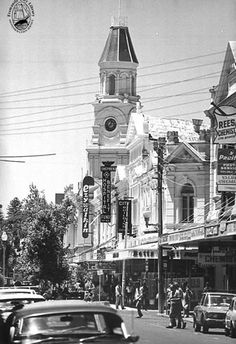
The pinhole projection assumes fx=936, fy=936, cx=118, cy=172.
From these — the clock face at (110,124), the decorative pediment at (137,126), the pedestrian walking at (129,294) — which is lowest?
the pedestrian walking at (129,294)

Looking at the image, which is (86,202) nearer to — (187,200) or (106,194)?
(106,194)

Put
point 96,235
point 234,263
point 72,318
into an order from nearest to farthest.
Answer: point 72,318
point 234,263
point 96,235

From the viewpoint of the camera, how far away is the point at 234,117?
41.6 metres

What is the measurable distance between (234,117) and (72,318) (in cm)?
2997

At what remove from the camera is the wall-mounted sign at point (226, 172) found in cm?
3888

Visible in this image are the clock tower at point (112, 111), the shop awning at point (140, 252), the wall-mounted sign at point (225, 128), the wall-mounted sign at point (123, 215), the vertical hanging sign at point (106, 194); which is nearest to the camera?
the wall-mounted sign at point (225, 128)

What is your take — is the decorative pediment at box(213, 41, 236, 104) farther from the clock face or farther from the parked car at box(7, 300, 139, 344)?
the clock face

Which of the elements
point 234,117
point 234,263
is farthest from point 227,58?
point 234,263

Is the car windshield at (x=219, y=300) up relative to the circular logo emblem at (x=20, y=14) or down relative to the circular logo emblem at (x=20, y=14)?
down

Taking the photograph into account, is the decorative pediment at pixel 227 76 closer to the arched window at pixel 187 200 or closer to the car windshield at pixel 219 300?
the arched window at pixel 187 200

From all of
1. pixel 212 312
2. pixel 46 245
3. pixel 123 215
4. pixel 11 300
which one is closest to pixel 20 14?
pixel 11 300

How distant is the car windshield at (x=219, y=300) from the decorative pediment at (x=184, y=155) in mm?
26045

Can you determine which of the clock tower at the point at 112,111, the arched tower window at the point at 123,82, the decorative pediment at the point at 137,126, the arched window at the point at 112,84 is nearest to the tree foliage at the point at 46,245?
the decorative pediment at the point at 137,126

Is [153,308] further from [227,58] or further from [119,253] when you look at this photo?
[227,58]
